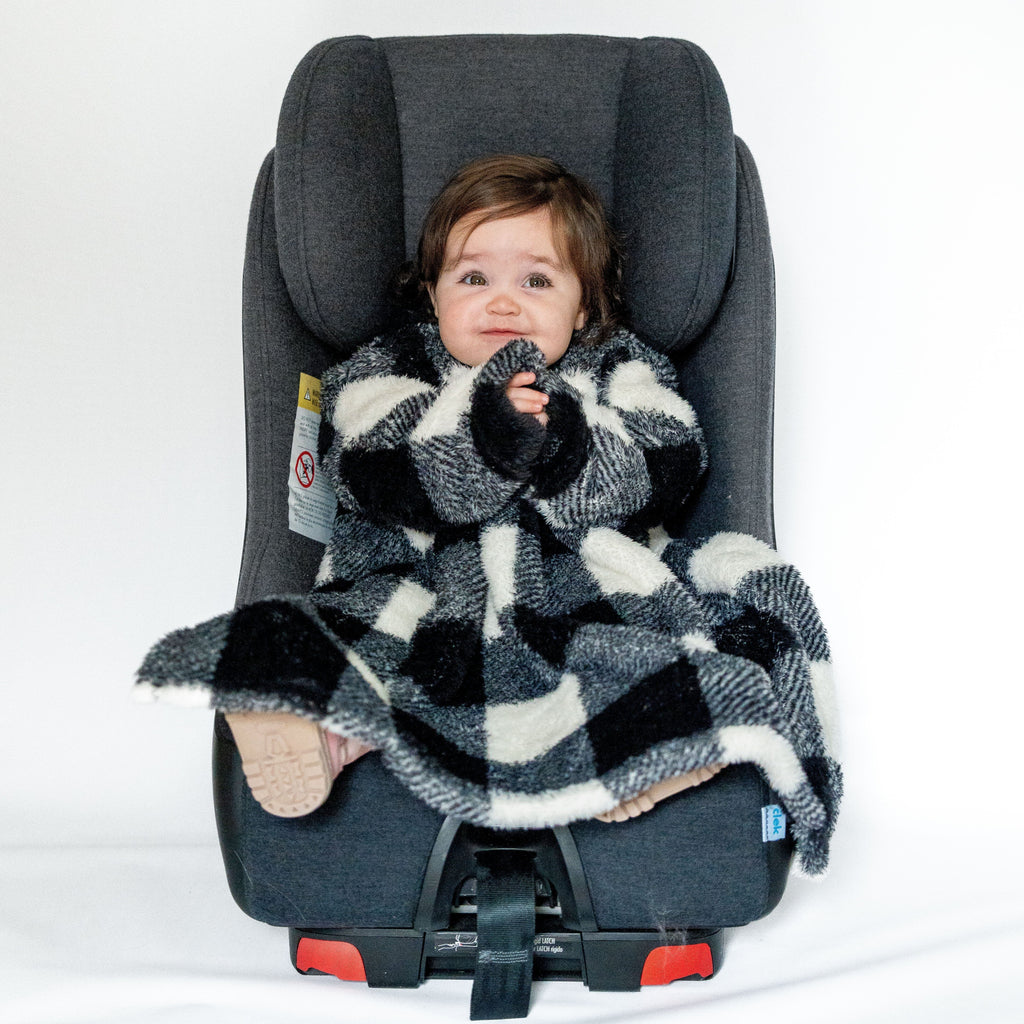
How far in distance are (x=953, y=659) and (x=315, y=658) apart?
3.73 feet

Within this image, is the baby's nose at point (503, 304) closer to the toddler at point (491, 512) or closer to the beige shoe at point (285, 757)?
the toddler at point (491, 512)

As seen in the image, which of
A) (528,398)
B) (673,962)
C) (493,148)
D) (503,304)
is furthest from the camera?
(493,148)

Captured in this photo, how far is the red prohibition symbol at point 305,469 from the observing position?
153 cm

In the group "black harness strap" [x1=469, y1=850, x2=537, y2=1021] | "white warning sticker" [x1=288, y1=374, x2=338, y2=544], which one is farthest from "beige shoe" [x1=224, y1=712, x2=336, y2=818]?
"white warning sticker" [x1=288, y1=374, x2=338, y2=544]

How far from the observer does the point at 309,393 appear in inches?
61.5

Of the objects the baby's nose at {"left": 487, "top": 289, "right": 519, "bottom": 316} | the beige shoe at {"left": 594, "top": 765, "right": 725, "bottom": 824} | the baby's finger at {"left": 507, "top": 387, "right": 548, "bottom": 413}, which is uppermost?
the baby's nose at {"left": 487, "top": 289, "right": 519, "bottom": 316}

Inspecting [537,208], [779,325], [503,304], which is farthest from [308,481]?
[779,325]

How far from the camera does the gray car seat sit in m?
1.24

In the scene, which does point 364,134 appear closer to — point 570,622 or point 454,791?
point 570,622

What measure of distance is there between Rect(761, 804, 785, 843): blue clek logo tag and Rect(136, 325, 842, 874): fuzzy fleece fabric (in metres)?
0.03

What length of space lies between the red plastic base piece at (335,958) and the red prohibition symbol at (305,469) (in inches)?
21.3

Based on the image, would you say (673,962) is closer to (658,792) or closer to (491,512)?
(658,792)

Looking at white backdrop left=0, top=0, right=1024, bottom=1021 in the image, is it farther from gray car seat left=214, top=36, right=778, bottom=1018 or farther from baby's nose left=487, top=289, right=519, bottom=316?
baby's nose left=487, top=289, right=519, bottom=316

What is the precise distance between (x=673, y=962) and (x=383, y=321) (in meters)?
0.83
